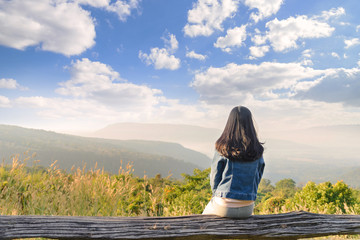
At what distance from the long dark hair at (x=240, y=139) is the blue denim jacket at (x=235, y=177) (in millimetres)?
90

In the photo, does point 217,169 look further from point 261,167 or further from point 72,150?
point 72,150

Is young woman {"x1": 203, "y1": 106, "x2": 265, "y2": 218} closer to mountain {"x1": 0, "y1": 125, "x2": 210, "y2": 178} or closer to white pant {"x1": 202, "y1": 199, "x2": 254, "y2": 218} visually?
white pant {"x1": 202, "y1": 199, "x2": 254, "y2": 218}

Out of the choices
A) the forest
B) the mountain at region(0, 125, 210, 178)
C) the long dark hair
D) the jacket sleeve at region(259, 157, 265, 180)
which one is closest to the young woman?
the long dark hair

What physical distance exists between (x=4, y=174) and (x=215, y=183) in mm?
6627

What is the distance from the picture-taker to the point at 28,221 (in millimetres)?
2750

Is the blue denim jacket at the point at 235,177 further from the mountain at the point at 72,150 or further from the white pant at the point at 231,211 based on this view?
the mountain at the point at 72,150

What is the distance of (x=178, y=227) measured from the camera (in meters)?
3.00

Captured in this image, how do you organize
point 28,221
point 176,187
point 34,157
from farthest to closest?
point 176,187
point 34,157
point 28,221

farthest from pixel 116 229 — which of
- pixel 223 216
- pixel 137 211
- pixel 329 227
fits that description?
pixel 137 211

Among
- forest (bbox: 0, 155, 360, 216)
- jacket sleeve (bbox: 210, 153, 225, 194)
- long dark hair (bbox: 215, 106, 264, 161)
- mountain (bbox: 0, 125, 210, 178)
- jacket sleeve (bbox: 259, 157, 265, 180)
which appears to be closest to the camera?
long dark hair (bbox: 215, 106, 264, 161)

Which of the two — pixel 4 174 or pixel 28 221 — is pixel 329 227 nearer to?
pixel 28 221

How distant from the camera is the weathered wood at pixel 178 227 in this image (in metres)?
2.72

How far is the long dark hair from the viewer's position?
3215 mm

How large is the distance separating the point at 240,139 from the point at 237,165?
12.9 inches
